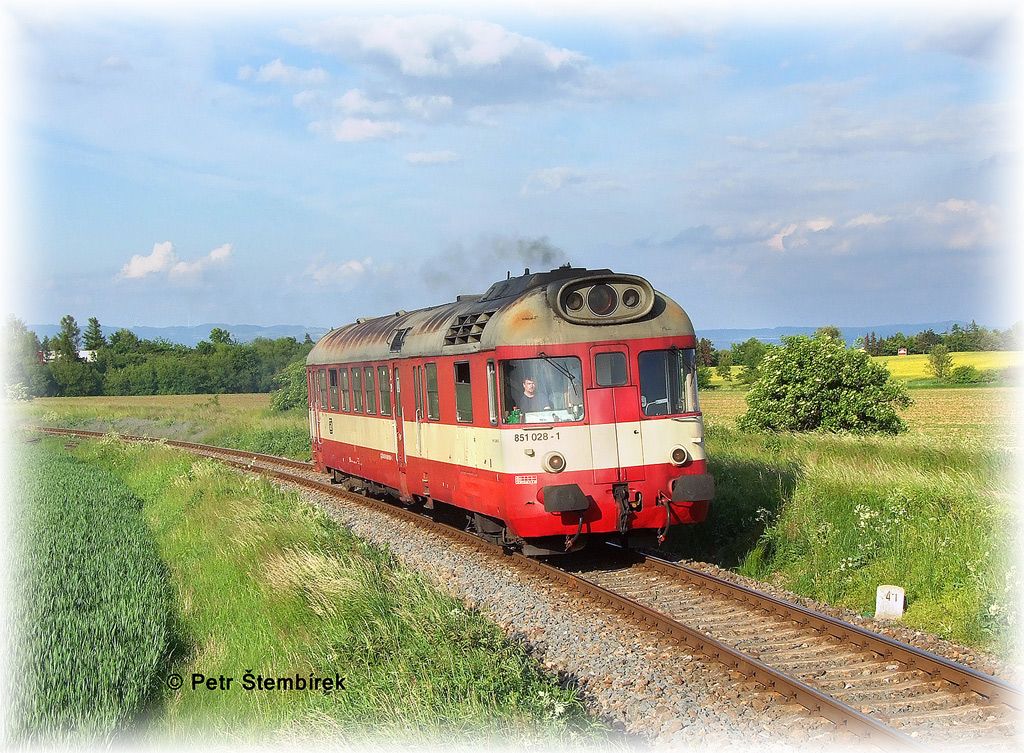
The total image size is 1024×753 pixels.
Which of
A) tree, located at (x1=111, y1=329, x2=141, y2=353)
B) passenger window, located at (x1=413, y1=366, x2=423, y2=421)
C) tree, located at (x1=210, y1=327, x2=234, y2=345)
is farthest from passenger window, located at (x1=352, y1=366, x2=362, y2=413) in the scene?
tree, located at (x1=210, y1=327, x2=234, y2=345)

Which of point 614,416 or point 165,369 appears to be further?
point 165,369

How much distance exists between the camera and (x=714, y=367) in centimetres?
7538

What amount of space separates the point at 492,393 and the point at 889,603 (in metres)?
5.11

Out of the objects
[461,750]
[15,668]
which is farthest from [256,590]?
[461,750]

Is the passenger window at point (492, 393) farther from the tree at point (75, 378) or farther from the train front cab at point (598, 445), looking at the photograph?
the tree at point (75, 378)

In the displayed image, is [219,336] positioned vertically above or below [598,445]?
above

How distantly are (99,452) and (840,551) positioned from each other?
89.3 ft

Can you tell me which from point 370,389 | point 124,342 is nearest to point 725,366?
point 370,389

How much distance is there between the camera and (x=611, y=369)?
11.9m

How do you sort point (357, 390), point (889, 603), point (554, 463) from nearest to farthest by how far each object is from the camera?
point (889, 603), point (554, 463), point (357, 390)

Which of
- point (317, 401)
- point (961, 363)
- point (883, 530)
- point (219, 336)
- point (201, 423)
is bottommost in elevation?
point (883, 530)

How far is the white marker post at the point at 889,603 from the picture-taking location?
32.3 feet

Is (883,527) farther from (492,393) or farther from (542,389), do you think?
(492,393)

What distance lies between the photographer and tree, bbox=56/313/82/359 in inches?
4395
